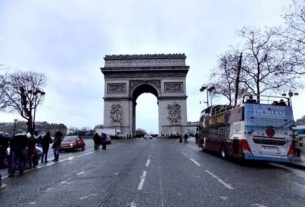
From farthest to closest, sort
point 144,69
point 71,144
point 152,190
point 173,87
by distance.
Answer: point 173,87
point 144,69
point 71,144
point 152,190

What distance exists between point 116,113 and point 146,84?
9599 mm

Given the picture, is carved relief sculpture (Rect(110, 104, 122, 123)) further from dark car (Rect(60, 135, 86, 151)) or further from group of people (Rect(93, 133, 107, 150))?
dark car (Rect(60, 135, 86, 151))

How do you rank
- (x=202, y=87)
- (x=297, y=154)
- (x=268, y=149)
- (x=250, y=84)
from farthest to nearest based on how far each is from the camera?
(x=202, y=87), (x=250, y=84), (x=297, y=154), (x=268, y=149)

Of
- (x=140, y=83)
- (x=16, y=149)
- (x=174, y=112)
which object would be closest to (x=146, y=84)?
(x=140, y=83)

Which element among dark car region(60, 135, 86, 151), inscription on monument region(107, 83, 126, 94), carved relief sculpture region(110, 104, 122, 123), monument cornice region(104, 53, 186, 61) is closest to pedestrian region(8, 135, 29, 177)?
dark car region(60, 135, 86, 151)

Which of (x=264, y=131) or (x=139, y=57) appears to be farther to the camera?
(x=139, y=57)

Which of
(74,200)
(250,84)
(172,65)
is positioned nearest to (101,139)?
(250,84)

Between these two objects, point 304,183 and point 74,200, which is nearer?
point 74,200

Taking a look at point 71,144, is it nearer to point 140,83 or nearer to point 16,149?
point 16,149

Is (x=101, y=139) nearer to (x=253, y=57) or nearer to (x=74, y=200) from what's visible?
(x=253, y=57)

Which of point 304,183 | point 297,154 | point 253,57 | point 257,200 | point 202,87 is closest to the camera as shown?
point 257,200

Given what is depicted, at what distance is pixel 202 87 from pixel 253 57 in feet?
58.7

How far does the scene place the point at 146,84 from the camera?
90062 millimetres

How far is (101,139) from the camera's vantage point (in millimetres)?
39281
